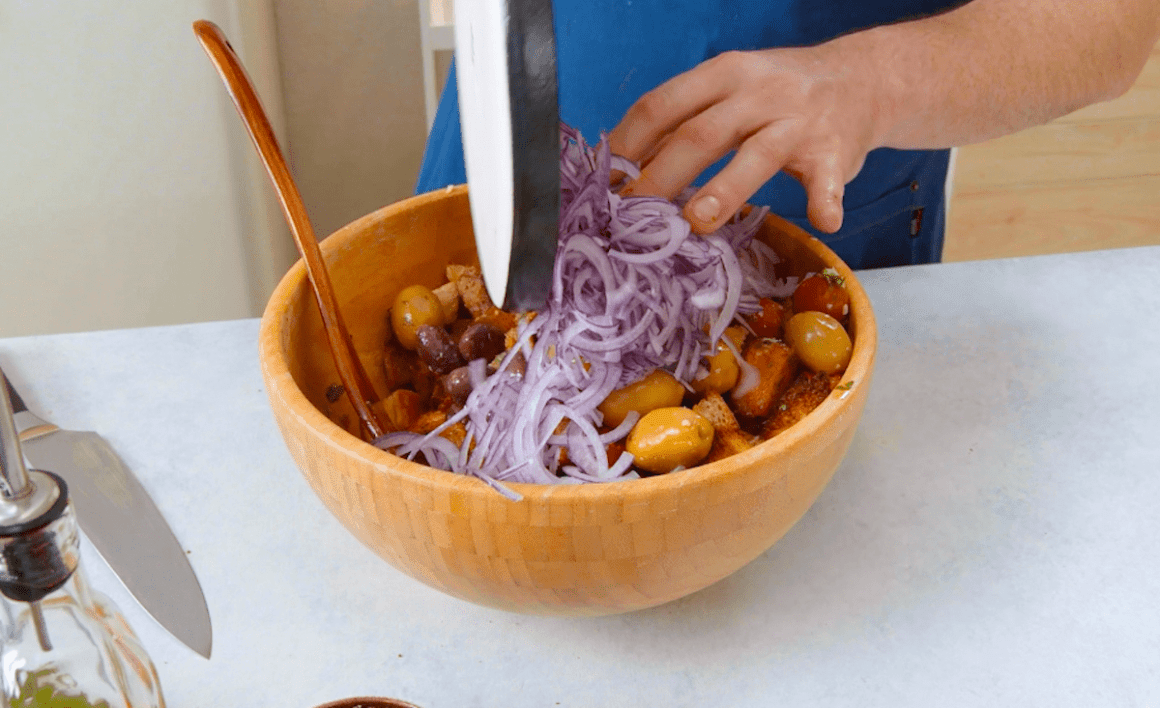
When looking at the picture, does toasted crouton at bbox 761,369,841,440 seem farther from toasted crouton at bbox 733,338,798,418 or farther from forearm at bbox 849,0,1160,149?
forearm at bbox 849,0,1160,149

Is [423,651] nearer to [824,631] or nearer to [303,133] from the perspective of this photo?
[824,631]

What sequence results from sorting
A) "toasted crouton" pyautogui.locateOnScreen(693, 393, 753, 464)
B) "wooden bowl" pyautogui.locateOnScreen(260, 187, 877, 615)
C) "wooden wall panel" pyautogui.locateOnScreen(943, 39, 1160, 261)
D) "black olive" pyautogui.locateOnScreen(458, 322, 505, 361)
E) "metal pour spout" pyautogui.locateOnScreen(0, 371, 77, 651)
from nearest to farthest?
"metal pour spout" pyautogui.locateOnScreen(0, 371, 77, 651), "wooden bowl" pyautogui.locateOnScreen(260, 187, 877, 615), "toasted crouton" pyautogui.locateOnScreen(693, 393, 753, 464), "black olive" pyautogui.locateOnScreen(458, 322, 505, 361), "wooden wall panel" pyautogui.locateOnScreen(943, 39, 1160, 261)

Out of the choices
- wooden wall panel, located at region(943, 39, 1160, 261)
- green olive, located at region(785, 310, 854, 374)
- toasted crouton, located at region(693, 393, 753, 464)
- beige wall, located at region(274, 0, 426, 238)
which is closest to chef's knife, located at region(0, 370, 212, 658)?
toasted crouton, located at region(693, 393, 753, 464)

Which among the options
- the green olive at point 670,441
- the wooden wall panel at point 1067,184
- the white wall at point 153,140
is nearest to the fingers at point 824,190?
the green olive at point 670,441

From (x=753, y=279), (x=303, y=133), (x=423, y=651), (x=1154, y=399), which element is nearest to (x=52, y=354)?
(x=423, y=651)

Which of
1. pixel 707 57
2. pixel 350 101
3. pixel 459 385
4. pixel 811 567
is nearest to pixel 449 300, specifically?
pixel 459 385

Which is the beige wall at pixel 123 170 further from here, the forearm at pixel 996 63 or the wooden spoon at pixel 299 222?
the forearm at pixel 996 63
